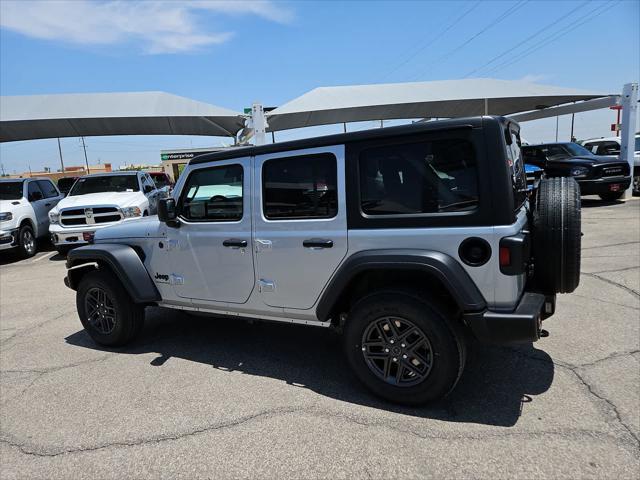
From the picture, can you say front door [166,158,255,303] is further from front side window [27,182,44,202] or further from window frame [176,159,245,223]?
front side window [27,182,44,202]

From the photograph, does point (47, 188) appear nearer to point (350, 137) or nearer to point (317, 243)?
point (317, 243)

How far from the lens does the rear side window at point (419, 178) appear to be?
2.75 meters

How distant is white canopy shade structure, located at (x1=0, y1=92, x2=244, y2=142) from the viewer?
548 inches

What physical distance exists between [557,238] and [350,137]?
1.53m

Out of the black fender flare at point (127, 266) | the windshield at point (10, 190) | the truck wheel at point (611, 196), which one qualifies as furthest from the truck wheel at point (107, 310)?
the truck wheel at point (611, 196)

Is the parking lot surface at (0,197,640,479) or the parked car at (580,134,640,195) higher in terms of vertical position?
the parked car at (580,134,640,195)

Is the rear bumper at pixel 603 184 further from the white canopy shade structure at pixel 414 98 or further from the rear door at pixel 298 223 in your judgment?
the rear door at pixel 298 223

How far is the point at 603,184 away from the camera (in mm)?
12531

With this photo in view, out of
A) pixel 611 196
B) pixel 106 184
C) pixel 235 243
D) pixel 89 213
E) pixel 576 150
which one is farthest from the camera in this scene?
pixel 576 150

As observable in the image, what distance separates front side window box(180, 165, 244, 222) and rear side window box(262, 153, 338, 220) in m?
0.30

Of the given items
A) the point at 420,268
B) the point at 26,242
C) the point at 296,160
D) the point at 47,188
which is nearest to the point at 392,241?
the point at 420,268

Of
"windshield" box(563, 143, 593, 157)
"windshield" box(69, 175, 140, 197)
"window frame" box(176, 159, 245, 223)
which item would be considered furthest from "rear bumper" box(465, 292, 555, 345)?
"windshield" box(563, 143, 593, 157)

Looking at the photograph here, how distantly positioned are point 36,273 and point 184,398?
695 cm

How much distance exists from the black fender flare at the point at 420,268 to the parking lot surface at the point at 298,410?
0.82 metres
